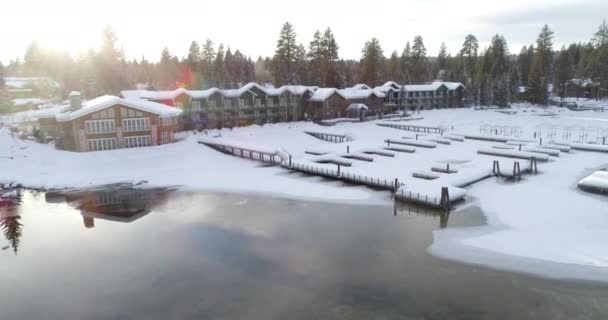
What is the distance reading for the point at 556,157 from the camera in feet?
153

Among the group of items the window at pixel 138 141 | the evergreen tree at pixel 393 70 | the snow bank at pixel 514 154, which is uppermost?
the evergreen tree at pixel 393 70

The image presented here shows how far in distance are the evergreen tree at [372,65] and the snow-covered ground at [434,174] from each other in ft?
108

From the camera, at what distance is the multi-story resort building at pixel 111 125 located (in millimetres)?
46344

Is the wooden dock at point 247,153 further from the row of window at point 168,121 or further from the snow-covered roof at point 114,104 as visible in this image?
the snow-covered roof at point 114,104

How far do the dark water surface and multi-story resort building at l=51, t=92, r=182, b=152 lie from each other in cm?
1719

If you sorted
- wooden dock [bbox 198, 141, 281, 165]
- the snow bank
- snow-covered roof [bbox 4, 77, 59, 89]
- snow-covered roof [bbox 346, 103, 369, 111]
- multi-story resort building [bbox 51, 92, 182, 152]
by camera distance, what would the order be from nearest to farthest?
the snow bank → multi-story resort building [bbox 51, 92, 182, 152] → wooden dock [bbox 198, 141, 281, 165] → snow-covered roof [bbox 346, 103, 369, 111] → snow-covered roof [bbox 4, 77, 59, 89]

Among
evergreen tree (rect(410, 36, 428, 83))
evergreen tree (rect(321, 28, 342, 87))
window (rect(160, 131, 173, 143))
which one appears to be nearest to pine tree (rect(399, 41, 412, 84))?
evergreen tree (rect(410, 36, 428, 83))

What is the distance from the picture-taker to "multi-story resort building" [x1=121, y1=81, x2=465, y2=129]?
61.8m

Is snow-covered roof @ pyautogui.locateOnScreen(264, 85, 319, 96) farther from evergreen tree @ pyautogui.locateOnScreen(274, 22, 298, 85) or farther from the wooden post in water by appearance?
the wooden post in water

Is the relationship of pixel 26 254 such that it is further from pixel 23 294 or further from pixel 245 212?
pixel 245 212

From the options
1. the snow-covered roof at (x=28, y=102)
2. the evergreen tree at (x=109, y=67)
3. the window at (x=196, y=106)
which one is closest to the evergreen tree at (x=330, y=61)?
the window at (x=196, y=106)

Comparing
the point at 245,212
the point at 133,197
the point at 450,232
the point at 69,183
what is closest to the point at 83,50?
the point at 69,183

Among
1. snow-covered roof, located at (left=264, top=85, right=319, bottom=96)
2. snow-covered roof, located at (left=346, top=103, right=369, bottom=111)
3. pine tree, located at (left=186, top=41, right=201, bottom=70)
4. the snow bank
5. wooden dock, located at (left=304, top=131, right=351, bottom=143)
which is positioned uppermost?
pine tree, located at (left=186, top=41, right=201, bottom=70)

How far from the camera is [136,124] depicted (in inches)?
1940
